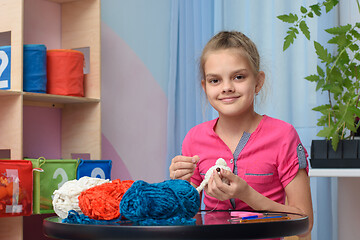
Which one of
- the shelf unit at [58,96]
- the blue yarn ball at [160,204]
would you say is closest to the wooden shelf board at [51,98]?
the shelf unit at [58,96]

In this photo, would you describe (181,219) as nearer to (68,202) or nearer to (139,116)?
(68,202)

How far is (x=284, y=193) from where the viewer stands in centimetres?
130

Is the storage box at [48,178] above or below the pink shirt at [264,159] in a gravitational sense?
below

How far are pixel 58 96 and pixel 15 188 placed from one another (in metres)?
0.48

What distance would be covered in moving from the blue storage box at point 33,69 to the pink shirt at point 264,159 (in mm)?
957

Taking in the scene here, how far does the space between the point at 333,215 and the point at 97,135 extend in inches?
48.1

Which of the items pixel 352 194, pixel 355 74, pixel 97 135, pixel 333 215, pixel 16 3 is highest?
pixel 16 3

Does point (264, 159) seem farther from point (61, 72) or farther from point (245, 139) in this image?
point (61, 72)

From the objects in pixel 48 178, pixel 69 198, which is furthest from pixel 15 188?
pixel 69 198

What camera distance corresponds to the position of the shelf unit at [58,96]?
1911mm

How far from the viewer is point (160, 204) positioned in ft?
2.27

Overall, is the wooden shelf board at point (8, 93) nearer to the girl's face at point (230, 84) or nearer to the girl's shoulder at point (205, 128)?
the girl's shoulder at point (205, 128)

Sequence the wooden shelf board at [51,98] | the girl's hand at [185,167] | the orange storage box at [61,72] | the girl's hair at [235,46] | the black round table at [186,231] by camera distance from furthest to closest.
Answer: the orange storage box at [61,72], the wooden shelf board at [51,98], the girl's hair at [235,46], the girl's hand at [185,167], the black round table at [186,231]

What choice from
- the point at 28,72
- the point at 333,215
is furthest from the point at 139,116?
the point at 333,215
